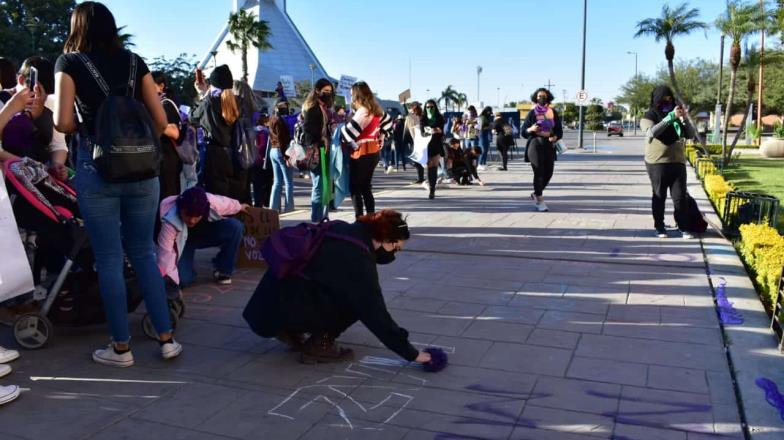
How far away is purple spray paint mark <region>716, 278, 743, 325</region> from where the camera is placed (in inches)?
188

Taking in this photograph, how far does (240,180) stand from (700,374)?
14.7 ft

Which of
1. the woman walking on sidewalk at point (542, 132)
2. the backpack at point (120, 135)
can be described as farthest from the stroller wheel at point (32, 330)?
the woman walking on sidewalk at point (542, 132)

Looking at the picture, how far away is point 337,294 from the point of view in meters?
3.69

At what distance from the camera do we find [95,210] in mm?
3580

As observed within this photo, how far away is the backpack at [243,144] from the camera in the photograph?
6.57 meters

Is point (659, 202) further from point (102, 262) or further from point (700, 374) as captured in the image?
point (102, 262)

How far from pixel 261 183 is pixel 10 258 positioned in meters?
6.31

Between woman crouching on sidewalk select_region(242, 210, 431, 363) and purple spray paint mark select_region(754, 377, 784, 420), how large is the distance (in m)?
1.72

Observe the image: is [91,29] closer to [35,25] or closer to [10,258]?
[10,258]

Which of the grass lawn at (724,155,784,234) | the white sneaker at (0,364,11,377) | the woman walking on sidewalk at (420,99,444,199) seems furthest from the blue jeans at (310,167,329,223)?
the grass lawn at (724,155,784,234)

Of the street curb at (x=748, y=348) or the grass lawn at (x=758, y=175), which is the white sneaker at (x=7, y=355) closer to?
the street curb at (x=748, y=348)

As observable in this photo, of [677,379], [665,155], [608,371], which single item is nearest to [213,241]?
[608,371]

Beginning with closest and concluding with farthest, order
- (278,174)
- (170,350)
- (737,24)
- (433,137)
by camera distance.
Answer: (170,350) < (278,174) < (433,137) < (737,24)

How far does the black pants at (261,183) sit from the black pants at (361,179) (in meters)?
2.27
